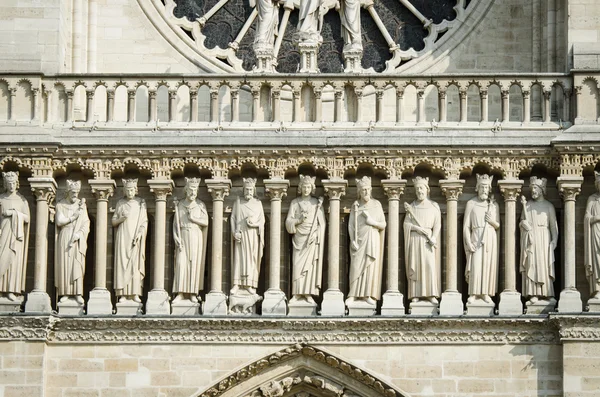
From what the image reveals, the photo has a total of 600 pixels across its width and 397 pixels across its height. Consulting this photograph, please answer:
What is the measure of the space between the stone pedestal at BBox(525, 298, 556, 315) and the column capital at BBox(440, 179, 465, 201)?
4.47 ft

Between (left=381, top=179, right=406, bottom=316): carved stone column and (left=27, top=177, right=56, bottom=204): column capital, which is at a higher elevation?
(left=27, top=177, right=56, bottom=204): column capital

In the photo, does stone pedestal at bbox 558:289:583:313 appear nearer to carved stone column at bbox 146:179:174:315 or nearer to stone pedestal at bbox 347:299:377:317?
stone pedestal at bbox 347:299:377:317

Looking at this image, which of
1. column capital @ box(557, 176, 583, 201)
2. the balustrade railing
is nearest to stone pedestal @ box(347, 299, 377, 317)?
the balustrade railing

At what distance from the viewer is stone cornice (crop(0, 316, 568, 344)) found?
28.5 meters

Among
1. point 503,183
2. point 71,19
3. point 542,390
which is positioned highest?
point 71,19

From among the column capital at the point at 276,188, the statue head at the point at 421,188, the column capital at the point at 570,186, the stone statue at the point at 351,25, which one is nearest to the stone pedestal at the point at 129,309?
the column capital at the point at 276,188

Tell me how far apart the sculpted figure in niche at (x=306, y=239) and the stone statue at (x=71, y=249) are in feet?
7.00

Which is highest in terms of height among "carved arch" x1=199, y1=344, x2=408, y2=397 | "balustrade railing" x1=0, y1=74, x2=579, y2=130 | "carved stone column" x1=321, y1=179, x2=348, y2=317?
"balustrade railing" x1=0, y1=74, x2=579, y2=130

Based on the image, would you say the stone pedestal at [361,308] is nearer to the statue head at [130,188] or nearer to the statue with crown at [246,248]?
the statue with crown at [246,248]

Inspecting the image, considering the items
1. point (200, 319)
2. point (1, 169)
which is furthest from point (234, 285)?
point (1, 169)

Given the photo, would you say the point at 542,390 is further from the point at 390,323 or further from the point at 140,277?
the point at 140,277

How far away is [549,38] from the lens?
29984mm

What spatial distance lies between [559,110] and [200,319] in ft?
14.5

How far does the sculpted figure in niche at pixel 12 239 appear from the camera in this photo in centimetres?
2872
